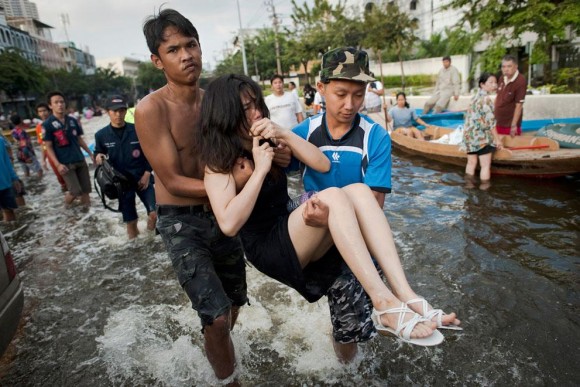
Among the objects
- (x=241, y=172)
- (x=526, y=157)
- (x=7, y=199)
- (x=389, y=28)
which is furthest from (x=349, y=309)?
(x=389, y=28)

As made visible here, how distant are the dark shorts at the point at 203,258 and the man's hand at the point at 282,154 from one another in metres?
0.68

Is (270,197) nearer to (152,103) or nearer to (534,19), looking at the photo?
(152,103)

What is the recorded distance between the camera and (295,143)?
236 centimetres

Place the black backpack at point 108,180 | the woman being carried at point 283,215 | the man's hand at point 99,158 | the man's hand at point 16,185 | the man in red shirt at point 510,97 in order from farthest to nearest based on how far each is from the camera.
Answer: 1. the man's hand at point 16,185
2. the man in red shirt at point 510,97
3. the man's hand at point 99,158
4. the black backpack at point 108,180
5. the woman being carried at point 283,215

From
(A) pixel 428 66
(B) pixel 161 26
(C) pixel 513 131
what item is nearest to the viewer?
(B) pixel 161 26

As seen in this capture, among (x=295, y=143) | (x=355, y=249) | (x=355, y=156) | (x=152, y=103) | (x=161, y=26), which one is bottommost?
(x=355, y=249)

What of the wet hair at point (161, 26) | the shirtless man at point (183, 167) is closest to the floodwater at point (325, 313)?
the shirtless man at point (183, 167)

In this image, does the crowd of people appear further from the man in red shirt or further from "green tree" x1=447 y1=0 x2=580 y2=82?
"green tree" x1=447 y1=0 x2=580 y2=82

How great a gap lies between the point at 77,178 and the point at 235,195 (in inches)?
273

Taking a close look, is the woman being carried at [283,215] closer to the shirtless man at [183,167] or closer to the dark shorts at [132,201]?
the shirtless man at [183,167]

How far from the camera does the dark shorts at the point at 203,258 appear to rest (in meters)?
2.41

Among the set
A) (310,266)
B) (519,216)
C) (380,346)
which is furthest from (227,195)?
(519,216)

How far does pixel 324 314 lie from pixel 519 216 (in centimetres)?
376

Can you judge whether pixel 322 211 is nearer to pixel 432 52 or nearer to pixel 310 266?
pixel 310 266
